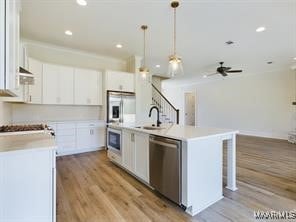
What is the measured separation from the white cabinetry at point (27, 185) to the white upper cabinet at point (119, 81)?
3.57 m

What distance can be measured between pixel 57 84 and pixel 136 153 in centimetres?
299

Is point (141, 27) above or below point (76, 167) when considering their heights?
above

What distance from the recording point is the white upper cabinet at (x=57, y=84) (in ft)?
13.7

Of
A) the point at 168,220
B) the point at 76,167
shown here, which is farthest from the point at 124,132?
the point at 168,220

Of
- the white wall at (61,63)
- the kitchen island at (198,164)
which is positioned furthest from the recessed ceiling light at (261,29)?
the white wall at (61,63)

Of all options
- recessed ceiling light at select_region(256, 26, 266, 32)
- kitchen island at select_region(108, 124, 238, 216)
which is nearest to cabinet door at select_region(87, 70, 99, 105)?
kitchen island at select_region(108, 124, 238, 216)

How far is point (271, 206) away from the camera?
2.10 meters

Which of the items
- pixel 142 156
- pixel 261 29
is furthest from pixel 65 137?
pixel 261 29

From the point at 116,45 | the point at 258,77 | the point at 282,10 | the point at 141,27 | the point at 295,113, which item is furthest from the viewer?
the point at 258,77

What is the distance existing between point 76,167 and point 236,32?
4.50 meters

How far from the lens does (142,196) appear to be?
237 centimetres

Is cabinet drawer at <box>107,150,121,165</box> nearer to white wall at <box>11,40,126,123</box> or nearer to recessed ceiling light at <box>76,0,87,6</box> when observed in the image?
white wall at <box>11,40,126,123</box>

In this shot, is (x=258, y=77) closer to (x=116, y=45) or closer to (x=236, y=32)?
(x=236, y=32)

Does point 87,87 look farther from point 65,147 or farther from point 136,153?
point 136,153
